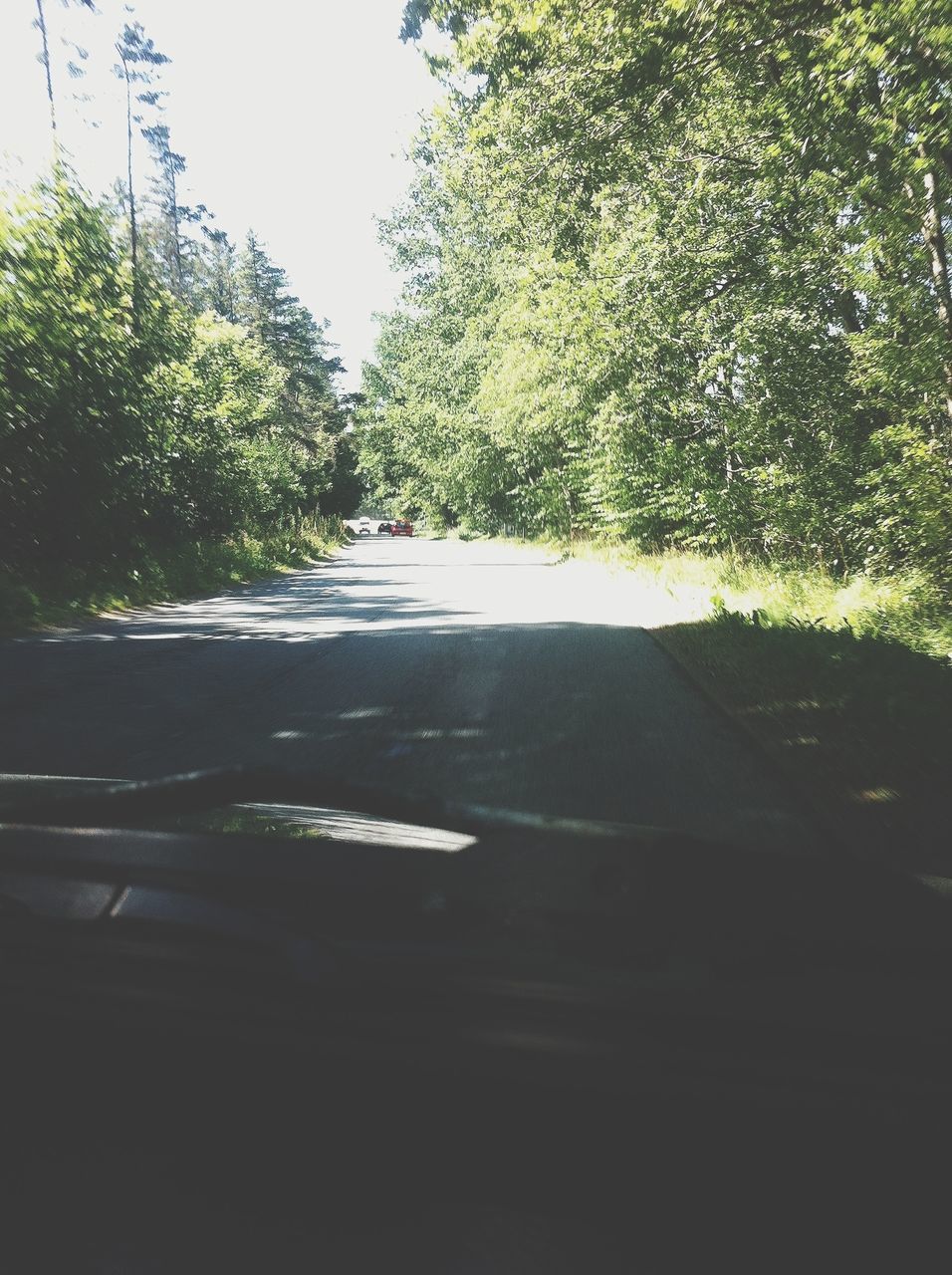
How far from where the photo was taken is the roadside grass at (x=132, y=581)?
42.4 ft

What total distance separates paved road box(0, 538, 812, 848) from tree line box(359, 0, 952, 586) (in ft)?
14.1

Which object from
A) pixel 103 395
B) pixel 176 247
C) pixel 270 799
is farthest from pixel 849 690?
pixel 176 247

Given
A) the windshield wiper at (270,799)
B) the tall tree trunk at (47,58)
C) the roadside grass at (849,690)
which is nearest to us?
the windshield wiper at (270,799)

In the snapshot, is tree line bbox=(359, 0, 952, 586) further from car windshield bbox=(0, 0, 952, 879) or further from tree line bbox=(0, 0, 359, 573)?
tree line bbox=(0, 0, 359, 573)

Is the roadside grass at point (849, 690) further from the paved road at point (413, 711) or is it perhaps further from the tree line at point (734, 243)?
the tree line at point (734, 243)

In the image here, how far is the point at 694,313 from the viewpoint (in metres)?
16.0

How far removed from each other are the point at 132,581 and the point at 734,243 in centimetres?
A: 1255

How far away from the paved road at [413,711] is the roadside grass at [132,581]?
1119 millimetres

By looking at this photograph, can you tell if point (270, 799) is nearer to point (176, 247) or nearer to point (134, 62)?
point (134, 62)

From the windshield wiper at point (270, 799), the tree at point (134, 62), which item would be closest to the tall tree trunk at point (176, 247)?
the tree at point (134, 62)

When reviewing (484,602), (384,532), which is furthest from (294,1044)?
(384,532)

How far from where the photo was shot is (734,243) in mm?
15180

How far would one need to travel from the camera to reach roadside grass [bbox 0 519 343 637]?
1292 cm

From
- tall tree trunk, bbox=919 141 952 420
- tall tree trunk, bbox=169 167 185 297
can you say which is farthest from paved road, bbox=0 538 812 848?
tall tree trunk, bbox=169 167 185 297
